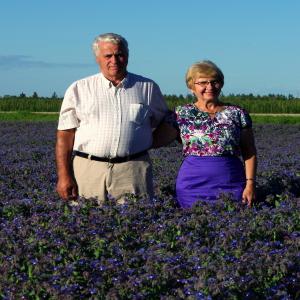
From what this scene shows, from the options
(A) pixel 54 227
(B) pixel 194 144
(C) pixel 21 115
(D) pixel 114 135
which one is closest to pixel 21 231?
(A) pixel 54 227

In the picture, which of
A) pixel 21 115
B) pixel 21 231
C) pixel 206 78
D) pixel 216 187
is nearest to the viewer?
pixel 21 231

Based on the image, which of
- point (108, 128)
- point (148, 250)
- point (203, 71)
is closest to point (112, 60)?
point (108, 128)

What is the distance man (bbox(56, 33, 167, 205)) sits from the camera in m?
6.13

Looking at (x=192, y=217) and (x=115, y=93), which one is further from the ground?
(x=115, y=93)

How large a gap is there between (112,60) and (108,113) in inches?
17.7

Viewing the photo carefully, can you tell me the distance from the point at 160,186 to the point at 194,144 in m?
2.77

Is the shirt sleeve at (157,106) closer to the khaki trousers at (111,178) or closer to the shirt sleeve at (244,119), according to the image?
the khaki trousers at (111,178)

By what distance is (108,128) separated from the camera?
20.2 feet

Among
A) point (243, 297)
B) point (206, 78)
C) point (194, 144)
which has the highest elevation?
point (206, 78)

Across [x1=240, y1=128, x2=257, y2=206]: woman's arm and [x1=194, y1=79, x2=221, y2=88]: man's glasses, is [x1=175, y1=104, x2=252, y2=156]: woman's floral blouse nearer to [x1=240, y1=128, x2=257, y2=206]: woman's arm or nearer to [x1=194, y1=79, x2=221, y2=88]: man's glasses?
[x1=240, y1=128, x2=257, y2=206]: woman's arm

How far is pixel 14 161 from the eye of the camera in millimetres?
14625

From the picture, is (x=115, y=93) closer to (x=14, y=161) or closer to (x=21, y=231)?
(x=21, y=231)

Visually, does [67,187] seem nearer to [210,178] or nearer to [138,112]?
[138,112]

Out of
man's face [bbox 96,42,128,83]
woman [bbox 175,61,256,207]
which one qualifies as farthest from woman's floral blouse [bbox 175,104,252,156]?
man's face [bbox 96,42,128,83]
